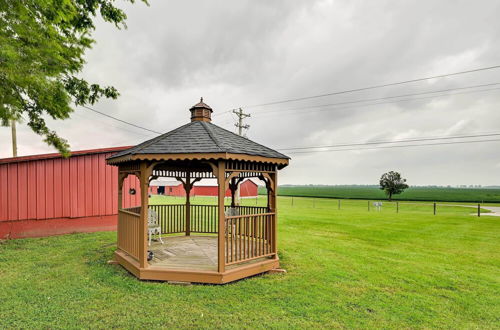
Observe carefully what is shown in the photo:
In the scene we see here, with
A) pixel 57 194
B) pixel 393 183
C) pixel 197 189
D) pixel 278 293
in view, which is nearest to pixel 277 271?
pixel 278 293

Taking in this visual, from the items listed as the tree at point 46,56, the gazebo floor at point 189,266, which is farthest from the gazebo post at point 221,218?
the tree at point 46,56

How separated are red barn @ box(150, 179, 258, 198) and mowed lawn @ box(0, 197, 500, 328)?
33.4 metres

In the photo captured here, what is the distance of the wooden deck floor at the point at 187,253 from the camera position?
561 cm

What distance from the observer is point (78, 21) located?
764 cm

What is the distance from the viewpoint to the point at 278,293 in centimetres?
476

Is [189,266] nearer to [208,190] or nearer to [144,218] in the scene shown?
[144,218]

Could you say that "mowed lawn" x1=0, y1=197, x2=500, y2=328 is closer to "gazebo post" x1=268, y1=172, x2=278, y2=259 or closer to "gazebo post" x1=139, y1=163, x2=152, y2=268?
"gazebo post" x1=139, y1=163, x2=152, y2=268

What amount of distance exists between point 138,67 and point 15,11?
9667 mm

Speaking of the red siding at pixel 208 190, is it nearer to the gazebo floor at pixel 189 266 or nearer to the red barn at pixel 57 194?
the red barn at pixel 57 194

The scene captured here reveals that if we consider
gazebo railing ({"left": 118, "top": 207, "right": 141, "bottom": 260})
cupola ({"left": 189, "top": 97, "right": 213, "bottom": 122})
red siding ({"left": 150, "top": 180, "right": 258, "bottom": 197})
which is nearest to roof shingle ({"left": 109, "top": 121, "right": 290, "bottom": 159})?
cupola ({"left": 189, "top": 97, "right": 213, "bottom": 122})

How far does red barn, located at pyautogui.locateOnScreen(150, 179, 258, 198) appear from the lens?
4129cm

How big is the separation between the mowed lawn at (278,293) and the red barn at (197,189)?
3338 cm

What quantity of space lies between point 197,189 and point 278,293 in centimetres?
3772

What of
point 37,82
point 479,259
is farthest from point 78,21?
point 479,259
